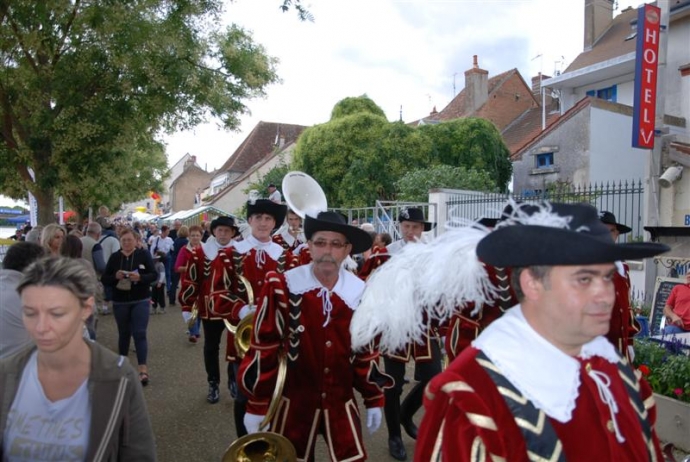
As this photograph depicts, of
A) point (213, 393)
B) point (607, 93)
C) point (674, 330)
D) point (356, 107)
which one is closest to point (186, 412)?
point (213, 393)

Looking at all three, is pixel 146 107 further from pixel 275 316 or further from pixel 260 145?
pixel 260 145

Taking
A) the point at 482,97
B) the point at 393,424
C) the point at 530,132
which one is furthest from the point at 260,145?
the point at 393,424

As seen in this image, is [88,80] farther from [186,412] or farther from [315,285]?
[315,285]

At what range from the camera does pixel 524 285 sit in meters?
1.78

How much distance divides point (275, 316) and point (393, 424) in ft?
7.05

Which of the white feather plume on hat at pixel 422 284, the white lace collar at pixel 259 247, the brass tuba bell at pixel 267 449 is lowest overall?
the brass tuba bell at pixel 267 449

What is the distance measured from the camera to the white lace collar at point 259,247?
5.54 meters

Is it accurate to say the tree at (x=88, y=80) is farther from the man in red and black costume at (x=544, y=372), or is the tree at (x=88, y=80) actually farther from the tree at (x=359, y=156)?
the tree at (x=359, y=156)

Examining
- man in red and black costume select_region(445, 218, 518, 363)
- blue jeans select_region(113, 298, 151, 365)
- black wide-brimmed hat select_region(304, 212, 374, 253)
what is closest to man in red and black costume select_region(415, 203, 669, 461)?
black wide-brimmed hat select_region(304, 212, 374, 253)

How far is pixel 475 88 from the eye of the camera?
101 feet

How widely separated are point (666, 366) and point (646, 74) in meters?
6.66

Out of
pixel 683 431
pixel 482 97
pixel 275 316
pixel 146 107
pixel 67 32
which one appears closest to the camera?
pixel 275 316

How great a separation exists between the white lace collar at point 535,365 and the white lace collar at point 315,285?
5.20ft

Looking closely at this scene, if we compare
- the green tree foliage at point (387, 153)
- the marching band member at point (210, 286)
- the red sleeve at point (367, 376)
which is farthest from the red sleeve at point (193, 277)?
the green tree foliage at point (387, 153)
